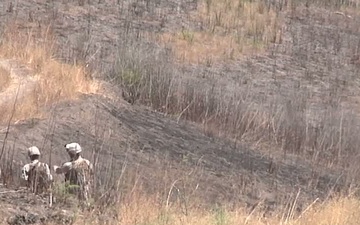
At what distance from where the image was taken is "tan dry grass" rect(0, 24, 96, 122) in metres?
12.2

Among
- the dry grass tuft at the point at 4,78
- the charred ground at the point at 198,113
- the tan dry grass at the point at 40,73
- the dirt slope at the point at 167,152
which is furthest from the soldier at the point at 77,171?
the dry grass tuft at the point at 4,78

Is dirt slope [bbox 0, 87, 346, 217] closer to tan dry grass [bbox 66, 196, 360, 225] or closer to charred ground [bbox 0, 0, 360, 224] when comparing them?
charred ground [bbox 0, 0, 360, 224]

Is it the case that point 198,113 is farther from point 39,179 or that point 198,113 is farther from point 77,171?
point 39,179

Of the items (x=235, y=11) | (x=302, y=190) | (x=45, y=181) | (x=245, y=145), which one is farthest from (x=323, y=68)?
(x=45, y=181)

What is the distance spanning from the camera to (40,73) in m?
14.5

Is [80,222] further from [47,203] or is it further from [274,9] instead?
[274,9]

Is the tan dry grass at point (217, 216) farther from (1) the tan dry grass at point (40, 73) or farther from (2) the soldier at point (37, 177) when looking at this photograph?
(1) the tan dry grass at point (40, 73)

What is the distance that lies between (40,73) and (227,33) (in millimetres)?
9621

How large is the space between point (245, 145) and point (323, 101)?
5337 mm

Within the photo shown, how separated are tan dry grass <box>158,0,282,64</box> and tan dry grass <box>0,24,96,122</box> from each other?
13.8 feet

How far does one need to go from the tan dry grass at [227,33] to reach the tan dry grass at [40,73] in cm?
422

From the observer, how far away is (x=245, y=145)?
14500 mm

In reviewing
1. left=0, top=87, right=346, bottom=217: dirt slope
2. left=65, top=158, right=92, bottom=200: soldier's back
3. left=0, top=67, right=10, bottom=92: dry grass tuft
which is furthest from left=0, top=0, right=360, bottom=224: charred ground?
left=0, top=67, right=10, bottom=92: dry grass tuft

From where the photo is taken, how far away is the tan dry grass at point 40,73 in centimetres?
1224
